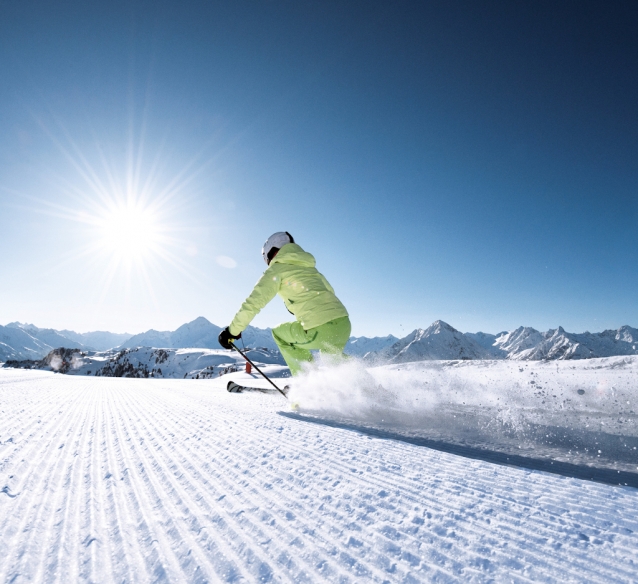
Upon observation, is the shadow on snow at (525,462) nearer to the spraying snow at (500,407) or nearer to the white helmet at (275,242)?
the spraying snow at (500,407)

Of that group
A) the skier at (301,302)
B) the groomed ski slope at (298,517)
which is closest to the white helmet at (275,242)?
the skier at (301,302)

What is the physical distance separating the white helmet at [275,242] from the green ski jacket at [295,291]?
0.27 meters

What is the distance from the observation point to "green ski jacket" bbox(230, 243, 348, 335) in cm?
436

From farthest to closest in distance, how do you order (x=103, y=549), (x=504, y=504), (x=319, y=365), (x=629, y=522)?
(x=319, y=365) < (x=504, y=504) < (x=629, y=522) < (x=103, y=549)

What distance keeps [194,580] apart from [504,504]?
3.76ft

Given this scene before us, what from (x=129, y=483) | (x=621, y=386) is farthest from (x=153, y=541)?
(x=621, y=386)

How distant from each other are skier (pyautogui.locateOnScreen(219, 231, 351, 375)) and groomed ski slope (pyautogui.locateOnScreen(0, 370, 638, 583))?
2400 mm

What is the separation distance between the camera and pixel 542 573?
875 mm

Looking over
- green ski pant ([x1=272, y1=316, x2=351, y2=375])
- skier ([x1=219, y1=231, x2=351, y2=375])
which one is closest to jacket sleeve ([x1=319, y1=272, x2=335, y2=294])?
skier ([x1=219, y1=231, x2=351, y2=375])

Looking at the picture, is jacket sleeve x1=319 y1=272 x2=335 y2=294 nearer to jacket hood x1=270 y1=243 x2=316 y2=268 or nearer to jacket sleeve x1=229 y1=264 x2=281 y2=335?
jacket hood x1=270 y1=243 x2=316 y2=268

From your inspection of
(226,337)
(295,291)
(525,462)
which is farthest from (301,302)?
(525,462)

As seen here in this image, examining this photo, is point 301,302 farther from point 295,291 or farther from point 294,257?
point 294,257

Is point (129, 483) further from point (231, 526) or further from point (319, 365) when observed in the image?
point (319, 365)

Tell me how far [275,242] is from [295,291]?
0.89m
